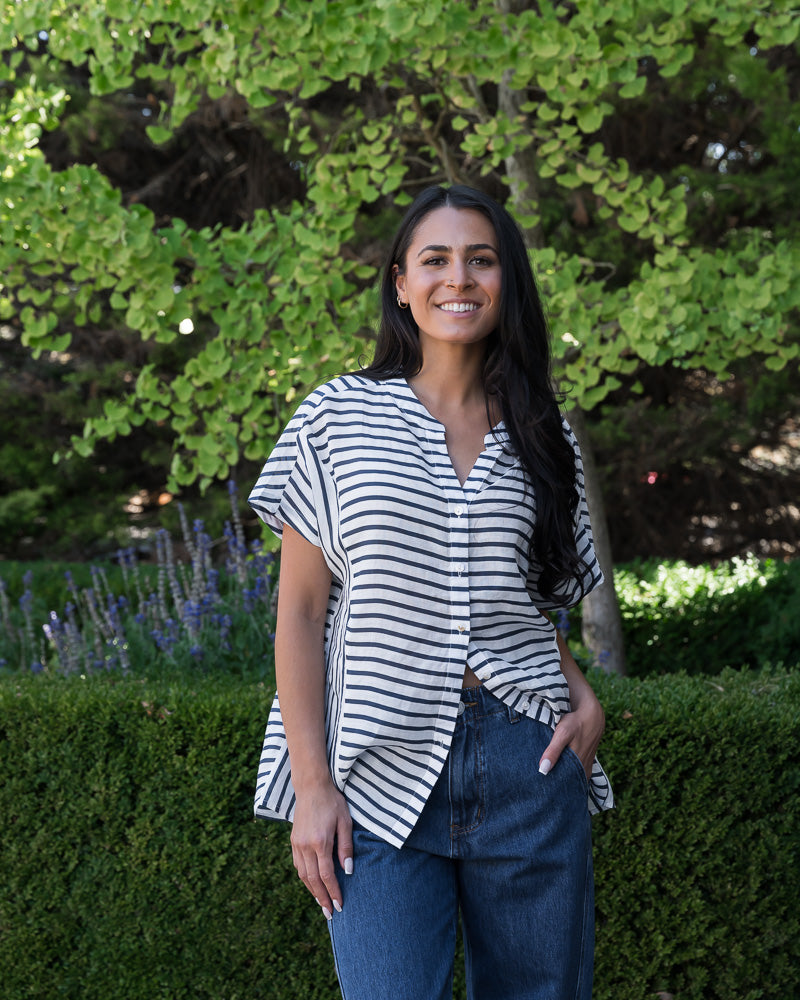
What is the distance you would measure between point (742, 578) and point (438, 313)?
4098 millimetres

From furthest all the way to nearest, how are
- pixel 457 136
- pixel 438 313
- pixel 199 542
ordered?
pixel 457 136 < pixel 199 542 < pixel 438 313

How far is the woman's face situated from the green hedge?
140cm

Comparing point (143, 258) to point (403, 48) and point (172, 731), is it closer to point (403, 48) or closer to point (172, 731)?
point (403, 48)

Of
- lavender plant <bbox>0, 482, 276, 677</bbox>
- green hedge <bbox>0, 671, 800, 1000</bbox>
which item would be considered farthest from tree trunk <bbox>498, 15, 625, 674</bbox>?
green hedge <bbox>0, 671, 800, 1000</bbox>

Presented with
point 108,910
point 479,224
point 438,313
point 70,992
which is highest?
point 479,224

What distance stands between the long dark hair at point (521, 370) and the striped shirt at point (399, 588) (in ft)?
0.15

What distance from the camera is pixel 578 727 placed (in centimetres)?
179

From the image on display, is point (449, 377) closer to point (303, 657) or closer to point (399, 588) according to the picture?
point (399, 588)

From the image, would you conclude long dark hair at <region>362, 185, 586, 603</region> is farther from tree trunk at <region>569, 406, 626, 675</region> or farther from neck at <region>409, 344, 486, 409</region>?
tree trunk at <region>569, 406, 626, 675</region>

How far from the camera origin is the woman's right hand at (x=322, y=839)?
5.22ft

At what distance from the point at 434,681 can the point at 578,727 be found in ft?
1.02

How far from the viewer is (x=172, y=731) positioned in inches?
114

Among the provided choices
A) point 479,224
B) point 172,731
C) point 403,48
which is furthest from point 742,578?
point 479,224

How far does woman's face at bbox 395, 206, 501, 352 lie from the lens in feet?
6.04
